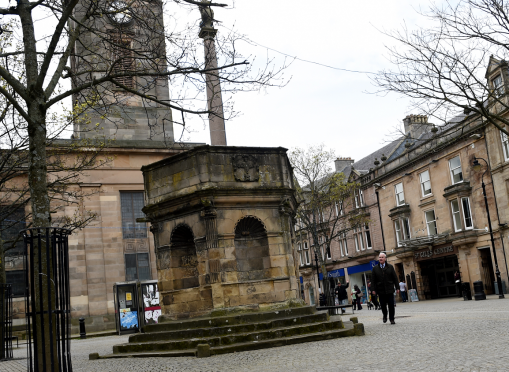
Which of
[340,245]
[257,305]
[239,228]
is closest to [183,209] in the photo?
[239,228]

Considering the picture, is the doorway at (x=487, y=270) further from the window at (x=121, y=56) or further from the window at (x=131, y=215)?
the window at (x=121, y=56)

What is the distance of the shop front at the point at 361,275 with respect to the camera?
168 ft

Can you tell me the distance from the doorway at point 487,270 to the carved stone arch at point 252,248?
86.3 feet

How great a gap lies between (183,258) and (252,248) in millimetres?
1921

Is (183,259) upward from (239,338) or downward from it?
upward

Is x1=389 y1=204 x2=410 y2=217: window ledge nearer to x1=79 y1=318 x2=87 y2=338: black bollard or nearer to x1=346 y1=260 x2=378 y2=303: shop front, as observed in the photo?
x1=346 y1=260 x2=378 y2=303: shop front

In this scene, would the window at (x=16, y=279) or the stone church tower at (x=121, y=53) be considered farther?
the window at (x=16, y=279)

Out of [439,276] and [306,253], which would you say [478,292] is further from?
[306,253]

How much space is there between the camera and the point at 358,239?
174 feet

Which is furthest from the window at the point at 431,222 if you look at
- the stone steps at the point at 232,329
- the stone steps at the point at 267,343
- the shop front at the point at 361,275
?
the stone steps at the point at 267,343

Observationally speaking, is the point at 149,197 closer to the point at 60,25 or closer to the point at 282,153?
the point at 282,153

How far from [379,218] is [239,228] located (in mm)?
36343

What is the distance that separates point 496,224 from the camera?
35250 millimetres

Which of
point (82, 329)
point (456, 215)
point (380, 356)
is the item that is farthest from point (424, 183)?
point (380, 356)
